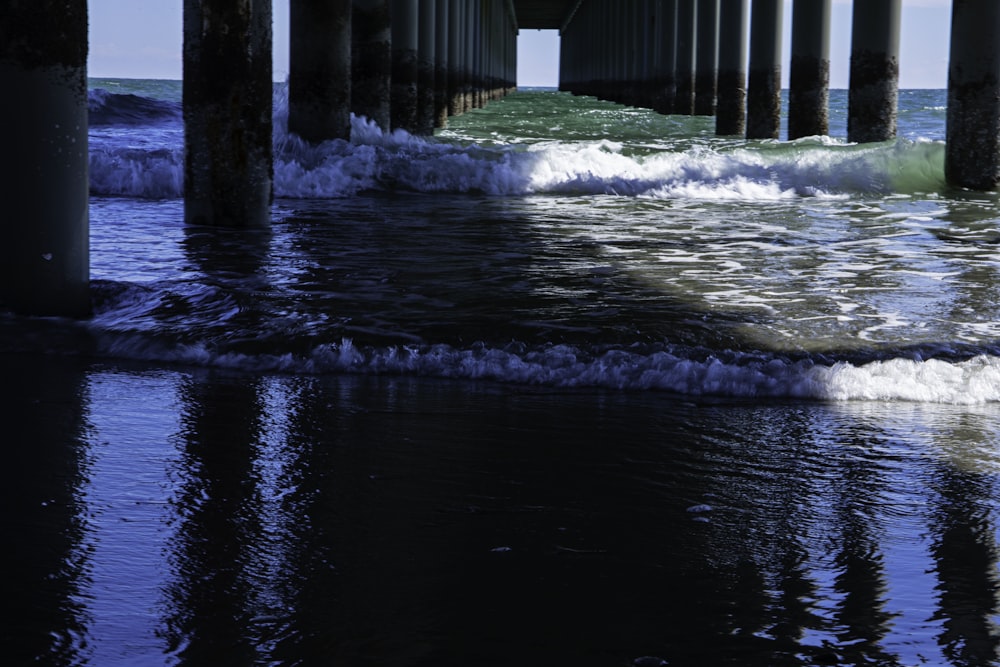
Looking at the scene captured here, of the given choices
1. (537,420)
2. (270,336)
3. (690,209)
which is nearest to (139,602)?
(537,420)

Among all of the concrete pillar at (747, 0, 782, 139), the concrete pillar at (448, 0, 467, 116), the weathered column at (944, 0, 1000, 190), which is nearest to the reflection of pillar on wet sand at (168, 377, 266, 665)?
the weathered column at (944, 0, 1000, 190)

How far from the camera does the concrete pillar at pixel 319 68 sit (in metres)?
12.1

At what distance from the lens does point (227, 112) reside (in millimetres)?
7785

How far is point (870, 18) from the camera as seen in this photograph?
15008 millimetres

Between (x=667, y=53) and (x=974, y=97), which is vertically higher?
(x=667, y=53)

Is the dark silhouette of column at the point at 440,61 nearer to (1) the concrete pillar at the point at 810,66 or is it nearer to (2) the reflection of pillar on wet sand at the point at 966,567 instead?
(1) the concrete pillar at the point at 810,66

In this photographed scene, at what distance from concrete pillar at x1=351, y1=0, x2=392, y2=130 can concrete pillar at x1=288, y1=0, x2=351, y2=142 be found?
3.39 m

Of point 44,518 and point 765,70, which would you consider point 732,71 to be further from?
point 44,518

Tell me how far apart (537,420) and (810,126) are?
51.5ft

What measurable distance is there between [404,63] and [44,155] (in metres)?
14.6

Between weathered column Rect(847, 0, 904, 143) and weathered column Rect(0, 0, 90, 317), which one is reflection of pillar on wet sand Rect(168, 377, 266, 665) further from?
weathered column Rect(847, 0, 904, 143)

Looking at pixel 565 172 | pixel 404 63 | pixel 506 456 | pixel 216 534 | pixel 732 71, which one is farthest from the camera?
pixel 732 71

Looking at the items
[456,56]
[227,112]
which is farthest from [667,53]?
[227,112]

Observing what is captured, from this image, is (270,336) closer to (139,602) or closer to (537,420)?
(537,420)
